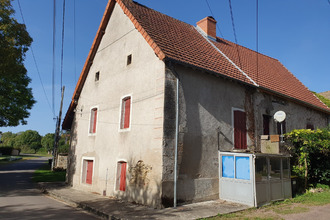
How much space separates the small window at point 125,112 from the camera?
1098cm

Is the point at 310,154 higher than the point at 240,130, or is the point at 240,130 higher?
the point at 240,130

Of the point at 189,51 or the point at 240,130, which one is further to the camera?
the point at 240,130

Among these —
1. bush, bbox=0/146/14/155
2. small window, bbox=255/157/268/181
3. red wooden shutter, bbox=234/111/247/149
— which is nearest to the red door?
red wooden shutter, bbox=234/111/247/149

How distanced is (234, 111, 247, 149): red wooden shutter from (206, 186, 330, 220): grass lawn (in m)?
2.77

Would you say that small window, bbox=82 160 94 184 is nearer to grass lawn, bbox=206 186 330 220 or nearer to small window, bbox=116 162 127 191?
small window, bbox=116 162 127 191

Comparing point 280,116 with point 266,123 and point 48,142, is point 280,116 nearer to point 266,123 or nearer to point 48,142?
point 266,123

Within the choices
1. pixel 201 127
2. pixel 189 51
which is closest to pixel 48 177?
pixel 201 127

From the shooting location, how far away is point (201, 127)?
974 cm

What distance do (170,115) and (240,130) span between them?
400 cm

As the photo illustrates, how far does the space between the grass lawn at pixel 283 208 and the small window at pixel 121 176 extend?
178 inches

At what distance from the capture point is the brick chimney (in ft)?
50.2

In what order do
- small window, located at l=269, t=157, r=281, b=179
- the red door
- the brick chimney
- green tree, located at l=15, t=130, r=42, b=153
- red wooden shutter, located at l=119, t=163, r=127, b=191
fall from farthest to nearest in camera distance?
green tree, located at l=15, t=130, r=42, b=153 < the brick chimney < the red door < red wooden shutter, located at l=119, t=163, r=127, b=191 < small window, located at l=269, t=157, r=281, b=179

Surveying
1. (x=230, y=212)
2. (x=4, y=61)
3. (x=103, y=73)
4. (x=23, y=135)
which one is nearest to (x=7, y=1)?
(x=4, y=61)

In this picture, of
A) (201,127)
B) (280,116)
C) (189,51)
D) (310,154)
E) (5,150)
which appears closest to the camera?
(201,127)
